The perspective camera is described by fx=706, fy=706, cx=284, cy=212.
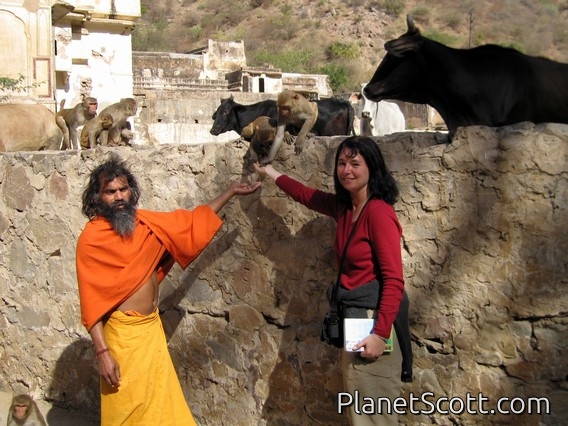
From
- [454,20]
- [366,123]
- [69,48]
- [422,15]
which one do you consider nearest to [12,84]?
[366,123]

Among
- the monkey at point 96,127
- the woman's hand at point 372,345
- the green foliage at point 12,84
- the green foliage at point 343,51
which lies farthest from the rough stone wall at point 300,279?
the green foliage at point 343,51

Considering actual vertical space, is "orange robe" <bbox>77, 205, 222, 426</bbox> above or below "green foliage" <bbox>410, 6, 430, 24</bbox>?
below

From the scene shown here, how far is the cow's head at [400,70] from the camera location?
12.4 ft

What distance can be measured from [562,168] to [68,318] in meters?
3.41

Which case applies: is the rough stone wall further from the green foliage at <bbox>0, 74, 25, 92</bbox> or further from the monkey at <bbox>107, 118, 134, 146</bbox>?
the green foliage at <bbox>0, 74, 25, 92</bbox>

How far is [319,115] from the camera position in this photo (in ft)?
24.0

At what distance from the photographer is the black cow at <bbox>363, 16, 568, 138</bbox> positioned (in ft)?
12.4

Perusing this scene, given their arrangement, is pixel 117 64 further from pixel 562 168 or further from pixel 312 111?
pixel 562 168

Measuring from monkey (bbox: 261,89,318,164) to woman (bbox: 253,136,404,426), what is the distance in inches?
37.3

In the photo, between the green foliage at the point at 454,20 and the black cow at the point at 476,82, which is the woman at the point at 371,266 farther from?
the green foliage at the point at 454,20

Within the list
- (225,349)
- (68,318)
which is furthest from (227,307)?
(68,318)

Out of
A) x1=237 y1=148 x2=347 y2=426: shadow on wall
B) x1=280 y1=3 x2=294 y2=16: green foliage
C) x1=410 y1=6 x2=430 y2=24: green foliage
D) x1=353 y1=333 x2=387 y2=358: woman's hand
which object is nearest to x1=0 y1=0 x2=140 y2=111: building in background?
x1=237 y1=148 x2=347 y2=426: shadow on wall

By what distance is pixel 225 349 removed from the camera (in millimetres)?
4090

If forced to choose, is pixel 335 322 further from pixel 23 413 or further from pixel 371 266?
pixel 23 413
